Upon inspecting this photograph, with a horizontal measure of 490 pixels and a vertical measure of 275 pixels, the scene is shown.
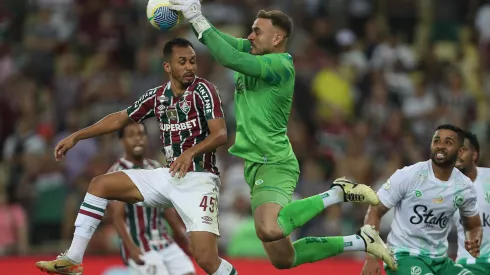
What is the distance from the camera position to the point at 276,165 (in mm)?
10141

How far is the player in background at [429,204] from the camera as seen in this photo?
32.5ft

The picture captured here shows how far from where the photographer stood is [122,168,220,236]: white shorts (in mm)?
9664

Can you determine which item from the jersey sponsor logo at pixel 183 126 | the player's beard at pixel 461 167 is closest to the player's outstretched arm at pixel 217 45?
the jersey sponsor logo at pixel 183 126

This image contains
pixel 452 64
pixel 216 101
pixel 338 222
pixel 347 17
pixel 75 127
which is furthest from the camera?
pixel 347 17

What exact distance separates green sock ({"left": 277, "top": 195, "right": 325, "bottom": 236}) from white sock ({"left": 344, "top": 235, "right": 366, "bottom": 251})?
1.23 feet

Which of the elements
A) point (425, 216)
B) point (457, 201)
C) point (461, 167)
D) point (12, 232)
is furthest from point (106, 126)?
point (12, 232)

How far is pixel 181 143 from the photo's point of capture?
9.84 metres

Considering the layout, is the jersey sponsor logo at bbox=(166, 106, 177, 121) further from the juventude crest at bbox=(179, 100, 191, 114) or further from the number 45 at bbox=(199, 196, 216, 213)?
the number 45 at bbox=(199, 196, 216, 213)

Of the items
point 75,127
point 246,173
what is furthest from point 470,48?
point 246,173

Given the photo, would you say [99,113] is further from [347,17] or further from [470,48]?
[470,48]

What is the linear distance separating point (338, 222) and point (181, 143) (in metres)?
5.22

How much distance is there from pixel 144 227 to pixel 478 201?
10.2 feet

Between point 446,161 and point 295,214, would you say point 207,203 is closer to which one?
point 295,214

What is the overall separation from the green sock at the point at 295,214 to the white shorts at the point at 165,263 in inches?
71.2
